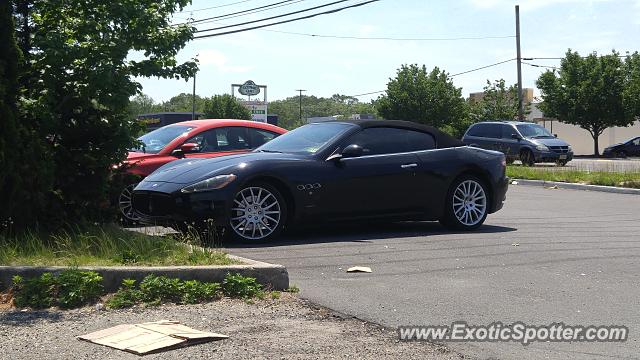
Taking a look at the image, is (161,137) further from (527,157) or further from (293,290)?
(527,157)

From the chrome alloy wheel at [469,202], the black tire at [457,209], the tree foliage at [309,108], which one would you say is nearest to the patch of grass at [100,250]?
the black tire at [457,209]

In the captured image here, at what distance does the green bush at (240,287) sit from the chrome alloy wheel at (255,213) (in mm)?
2363

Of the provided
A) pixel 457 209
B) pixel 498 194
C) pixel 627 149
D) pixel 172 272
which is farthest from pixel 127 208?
pixel 627 149

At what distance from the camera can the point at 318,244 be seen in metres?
8.56

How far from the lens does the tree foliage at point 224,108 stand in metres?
80.0

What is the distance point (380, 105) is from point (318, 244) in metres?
49.9

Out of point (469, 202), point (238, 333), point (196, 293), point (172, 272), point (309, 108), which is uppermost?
point (309, 108)

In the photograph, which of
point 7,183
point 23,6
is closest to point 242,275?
point 7,183

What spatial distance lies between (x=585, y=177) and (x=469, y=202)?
998cm

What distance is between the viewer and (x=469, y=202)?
9.96m

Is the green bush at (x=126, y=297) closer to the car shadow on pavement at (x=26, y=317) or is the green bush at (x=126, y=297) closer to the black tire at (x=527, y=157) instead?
the car shadow on pavement at (x=26, y=317)

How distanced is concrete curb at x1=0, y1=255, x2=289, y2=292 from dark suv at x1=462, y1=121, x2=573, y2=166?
22.9m

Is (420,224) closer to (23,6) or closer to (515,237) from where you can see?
(515,237)

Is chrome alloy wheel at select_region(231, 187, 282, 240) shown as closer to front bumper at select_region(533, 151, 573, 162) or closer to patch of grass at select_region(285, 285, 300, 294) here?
patch of grass at select_region(285, 285, 300, 294)
